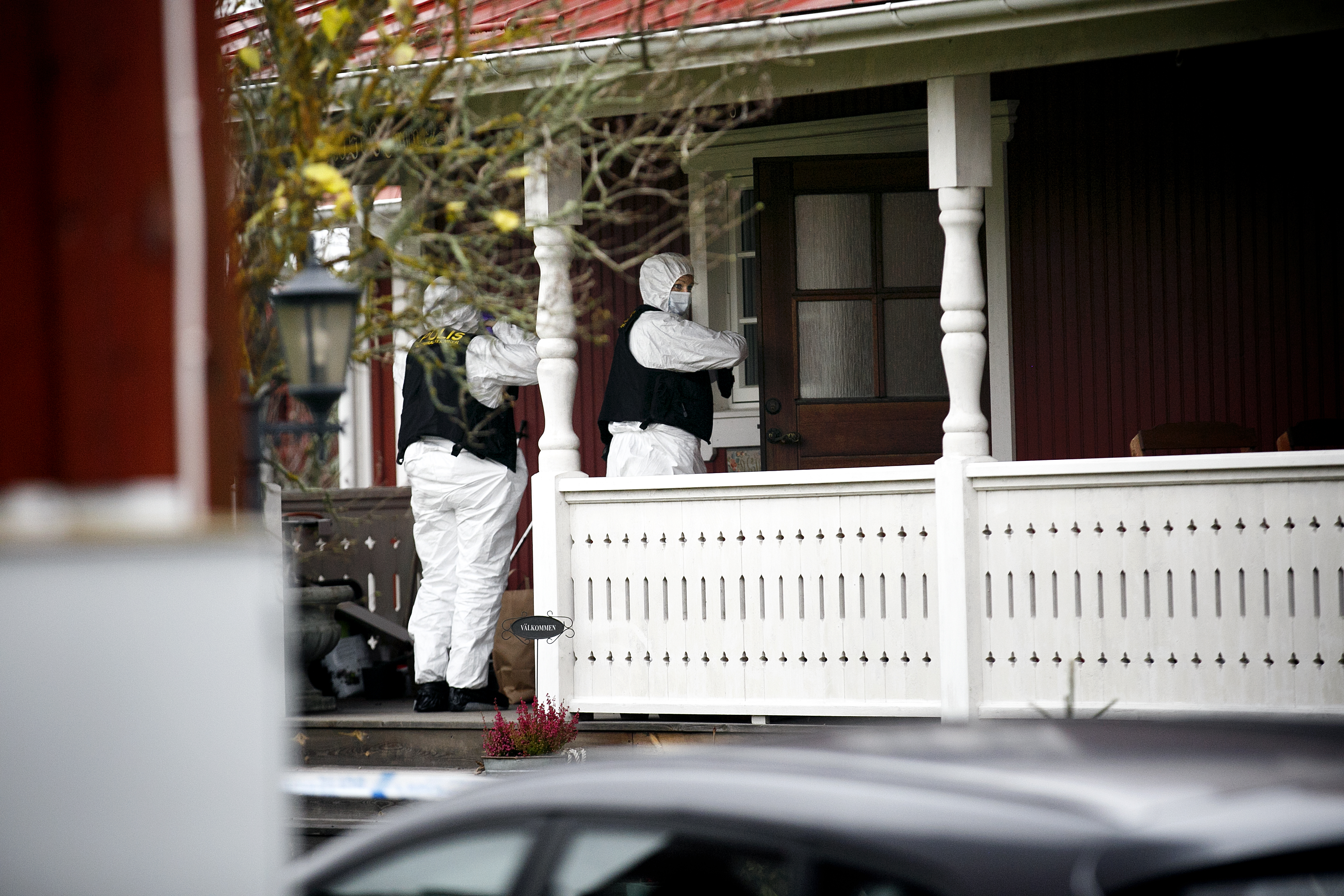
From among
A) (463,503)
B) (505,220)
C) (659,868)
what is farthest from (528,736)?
(659,868)

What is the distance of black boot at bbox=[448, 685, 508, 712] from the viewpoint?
8227 mm

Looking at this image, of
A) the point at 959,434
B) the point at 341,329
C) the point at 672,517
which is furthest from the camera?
the point at 672,517

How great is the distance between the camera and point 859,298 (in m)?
9.02

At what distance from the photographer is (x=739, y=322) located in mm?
9727

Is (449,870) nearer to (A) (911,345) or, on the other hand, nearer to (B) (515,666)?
(B) (515,666)

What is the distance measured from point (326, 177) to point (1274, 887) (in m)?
3.02

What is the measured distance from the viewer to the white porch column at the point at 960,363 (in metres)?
6.84

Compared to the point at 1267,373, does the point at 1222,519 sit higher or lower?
lower

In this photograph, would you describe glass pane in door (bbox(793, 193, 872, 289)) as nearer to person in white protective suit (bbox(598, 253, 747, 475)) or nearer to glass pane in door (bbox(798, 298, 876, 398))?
glass pane in door (bbox(798, 298, 876, 398))

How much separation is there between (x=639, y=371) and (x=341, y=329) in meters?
3.70

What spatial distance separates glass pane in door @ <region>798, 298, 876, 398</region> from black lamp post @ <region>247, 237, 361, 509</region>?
4903 millimetres

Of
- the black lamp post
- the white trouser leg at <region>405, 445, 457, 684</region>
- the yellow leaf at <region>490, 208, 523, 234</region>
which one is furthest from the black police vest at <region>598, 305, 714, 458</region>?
the black lamp post

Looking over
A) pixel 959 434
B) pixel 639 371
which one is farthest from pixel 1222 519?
pixel 639 371

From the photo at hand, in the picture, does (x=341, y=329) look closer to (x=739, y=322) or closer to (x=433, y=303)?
(x=433, y=303)
